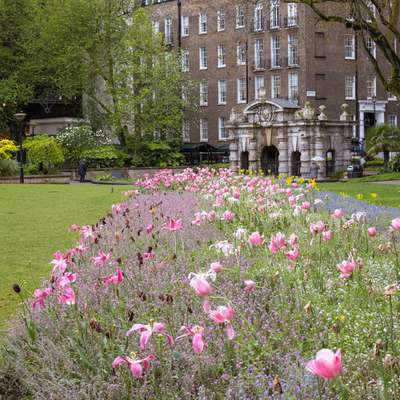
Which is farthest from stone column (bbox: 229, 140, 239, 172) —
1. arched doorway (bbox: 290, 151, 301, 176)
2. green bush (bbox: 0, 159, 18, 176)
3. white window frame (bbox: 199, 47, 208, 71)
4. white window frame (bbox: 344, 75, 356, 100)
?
white window frame (bbox: 199, 47, 208, 71)

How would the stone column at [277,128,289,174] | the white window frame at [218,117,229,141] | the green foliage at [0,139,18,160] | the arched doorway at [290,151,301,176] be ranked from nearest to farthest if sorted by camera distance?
the green foliage at [0,139,18,160]
the stone column at [277,128,289,174]
the arched doorway at [290,151,301,176]
the white window frame at [218,117,229,141]

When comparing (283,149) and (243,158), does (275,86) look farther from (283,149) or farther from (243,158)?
(283,149)

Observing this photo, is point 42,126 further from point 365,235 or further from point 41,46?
point 365,235

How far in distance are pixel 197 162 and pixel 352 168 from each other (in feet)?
59.2

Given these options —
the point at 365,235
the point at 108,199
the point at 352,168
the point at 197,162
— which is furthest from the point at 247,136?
the point at 365,235

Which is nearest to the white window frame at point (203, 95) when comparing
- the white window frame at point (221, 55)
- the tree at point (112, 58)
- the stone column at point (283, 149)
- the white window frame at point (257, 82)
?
the white window frame at point (221, 55)

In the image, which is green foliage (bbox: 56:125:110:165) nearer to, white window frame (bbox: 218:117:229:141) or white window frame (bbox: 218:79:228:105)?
white window frame (bbox: 218:117:229:141)

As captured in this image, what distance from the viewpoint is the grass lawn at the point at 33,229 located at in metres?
9.15

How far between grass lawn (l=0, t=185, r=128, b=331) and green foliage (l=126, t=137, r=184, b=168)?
83.5 ft

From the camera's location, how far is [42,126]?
6550 centimetres

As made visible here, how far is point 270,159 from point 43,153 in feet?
45.1

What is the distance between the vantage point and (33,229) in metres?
15.1

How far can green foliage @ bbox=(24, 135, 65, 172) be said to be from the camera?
149 ft

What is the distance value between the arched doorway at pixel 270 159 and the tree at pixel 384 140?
19.0 ft
